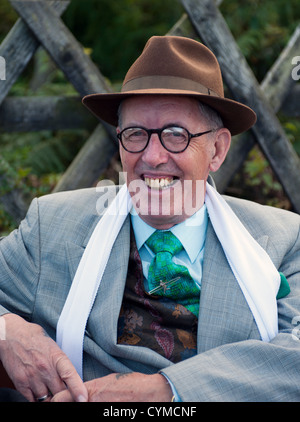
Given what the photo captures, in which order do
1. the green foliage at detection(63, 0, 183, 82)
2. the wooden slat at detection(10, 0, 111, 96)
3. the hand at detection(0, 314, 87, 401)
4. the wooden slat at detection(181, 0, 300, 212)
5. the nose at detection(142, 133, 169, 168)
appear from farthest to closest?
1. the green foliage at detection(63, 0, 183, 82)
2. the wooden slat at detection(181, 0, 300, 212)
3. the wooden slat at detection(10, 0, 111, 96)
4. the nose at detection(142, 133, 169, 168)
5. the hand at detection(0, 314, 87, 401)

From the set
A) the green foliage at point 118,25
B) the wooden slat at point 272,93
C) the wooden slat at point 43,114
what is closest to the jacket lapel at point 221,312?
the wooden slat at point 272,93

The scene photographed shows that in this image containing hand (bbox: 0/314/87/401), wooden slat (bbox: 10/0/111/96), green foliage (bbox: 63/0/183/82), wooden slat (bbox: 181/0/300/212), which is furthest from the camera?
green foliage (bbox: 63/0/183/82)

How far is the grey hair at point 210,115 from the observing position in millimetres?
2094

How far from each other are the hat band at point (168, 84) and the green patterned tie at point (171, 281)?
64cm

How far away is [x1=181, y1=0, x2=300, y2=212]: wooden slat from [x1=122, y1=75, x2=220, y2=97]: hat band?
105cm

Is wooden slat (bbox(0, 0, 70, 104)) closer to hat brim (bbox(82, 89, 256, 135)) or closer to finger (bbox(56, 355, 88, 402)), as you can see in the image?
hat brim (bbox(82, 89, 256, 135))

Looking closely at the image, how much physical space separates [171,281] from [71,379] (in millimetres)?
534

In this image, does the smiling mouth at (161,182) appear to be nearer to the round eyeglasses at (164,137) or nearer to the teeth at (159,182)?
Answer: the teeth at (159,182)

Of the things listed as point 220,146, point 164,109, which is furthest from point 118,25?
point 164,109

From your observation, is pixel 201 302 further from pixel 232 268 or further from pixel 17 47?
pixel 17 47

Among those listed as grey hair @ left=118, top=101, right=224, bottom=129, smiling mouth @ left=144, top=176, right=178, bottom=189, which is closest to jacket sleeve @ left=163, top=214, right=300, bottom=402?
smiling mouth @ left=144, top=176, right=178, bottom=189

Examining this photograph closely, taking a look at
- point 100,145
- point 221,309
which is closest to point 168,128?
point 221,309

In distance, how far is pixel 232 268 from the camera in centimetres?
210

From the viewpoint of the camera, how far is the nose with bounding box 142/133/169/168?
202 cm
